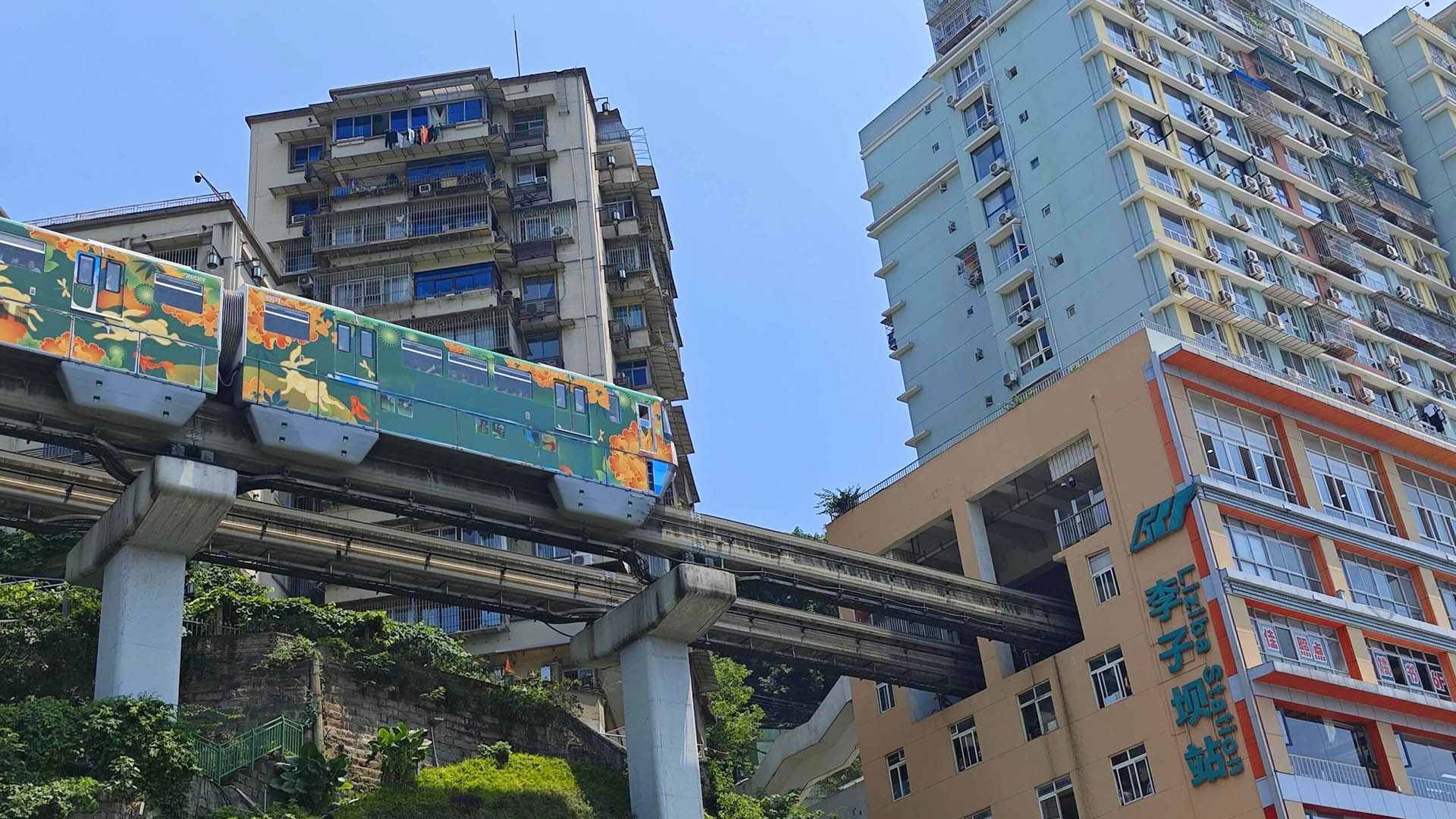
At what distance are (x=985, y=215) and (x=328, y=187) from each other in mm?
26619

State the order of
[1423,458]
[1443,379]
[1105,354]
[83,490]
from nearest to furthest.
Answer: [83,490]
[1105,354]
[1423,458]
[1443,379]

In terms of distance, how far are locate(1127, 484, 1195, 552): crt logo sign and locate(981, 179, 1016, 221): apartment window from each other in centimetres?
2098

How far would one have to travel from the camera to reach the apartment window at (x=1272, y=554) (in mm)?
41562

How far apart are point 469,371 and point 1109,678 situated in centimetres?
1919

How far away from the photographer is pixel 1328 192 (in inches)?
2562

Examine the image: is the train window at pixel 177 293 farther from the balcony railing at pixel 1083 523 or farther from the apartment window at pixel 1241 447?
the apartment window at pixel 1241 447

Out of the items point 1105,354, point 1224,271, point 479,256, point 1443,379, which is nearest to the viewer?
point 1105,354

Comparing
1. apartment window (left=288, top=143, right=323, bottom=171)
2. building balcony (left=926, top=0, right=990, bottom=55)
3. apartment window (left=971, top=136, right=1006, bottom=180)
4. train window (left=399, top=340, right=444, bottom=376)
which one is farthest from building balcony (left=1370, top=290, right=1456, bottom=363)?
apartment window (left=288, top=143, right=323, bottom=171)

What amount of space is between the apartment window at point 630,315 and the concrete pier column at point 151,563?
33810 millimetres

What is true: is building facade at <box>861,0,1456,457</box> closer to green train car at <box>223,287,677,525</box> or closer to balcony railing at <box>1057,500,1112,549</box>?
balcony railing at <box>1057,500,1112,549</box>

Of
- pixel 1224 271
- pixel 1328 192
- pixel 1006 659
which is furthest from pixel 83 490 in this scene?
pixel 1328 192

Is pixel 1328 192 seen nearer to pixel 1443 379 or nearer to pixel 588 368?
pixel 1443 379

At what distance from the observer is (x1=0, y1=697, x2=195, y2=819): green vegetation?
26.7 m

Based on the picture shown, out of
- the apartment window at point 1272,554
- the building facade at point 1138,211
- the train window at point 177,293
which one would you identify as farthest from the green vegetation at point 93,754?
the building facade at point 1138,211
